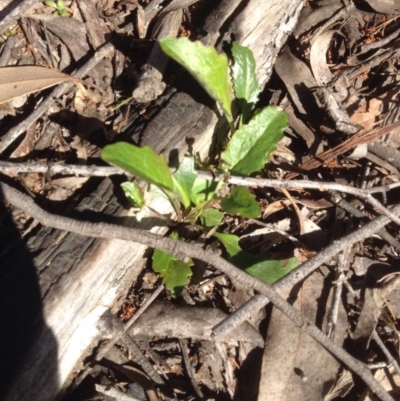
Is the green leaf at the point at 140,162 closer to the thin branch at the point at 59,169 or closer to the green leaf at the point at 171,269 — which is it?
the thin branch at the point at 59,169

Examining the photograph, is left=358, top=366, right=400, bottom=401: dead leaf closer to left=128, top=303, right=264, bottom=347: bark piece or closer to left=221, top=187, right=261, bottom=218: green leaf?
left=128, top=303, right=264, bottom=347: bark piece

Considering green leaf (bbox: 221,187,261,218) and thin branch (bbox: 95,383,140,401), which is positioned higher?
green leaf (bbox: 221,187,261,218)

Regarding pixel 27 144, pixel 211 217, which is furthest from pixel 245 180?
pixel 27 144

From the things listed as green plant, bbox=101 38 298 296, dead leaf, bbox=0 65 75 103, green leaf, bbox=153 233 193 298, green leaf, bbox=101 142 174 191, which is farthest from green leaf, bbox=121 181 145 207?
dead leaf, bbox=0 65 75 103

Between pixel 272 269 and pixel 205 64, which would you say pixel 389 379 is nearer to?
pixel 272 269

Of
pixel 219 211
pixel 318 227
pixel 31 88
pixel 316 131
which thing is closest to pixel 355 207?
pixel 318 227

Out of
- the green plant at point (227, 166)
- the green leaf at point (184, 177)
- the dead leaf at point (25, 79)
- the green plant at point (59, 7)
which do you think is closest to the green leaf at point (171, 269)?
the green plant at point (227, 166)

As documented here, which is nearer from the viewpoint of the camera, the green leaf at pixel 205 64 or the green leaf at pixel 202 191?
the green leaf at pixel 205 64
